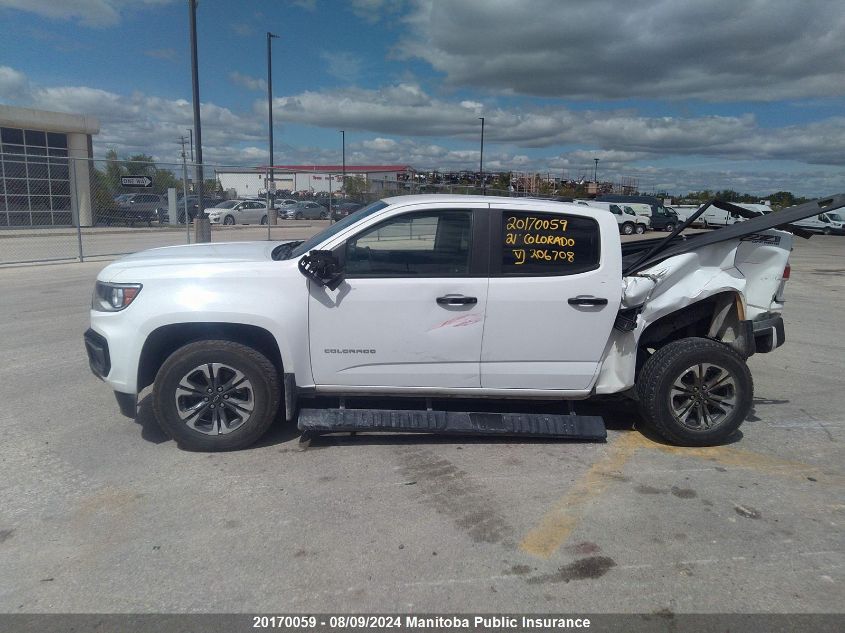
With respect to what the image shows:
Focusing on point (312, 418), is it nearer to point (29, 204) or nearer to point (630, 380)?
point (630, 380)

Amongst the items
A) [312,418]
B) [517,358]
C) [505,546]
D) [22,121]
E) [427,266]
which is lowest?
[505,546]

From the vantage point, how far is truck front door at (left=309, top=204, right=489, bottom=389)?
450 cm

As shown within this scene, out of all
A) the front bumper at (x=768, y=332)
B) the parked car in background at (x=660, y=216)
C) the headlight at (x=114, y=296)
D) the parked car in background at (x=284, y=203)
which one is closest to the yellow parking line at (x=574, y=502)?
the front bumper at (x=768, y=332)

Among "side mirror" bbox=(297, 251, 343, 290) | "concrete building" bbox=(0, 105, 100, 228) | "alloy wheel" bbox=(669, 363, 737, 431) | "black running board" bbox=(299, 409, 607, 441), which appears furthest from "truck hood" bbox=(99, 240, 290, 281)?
"concrete building" bbox=(0, 105, 100, 228)

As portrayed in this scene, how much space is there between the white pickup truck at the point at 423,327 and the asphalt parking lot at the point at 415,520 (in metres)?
0.29

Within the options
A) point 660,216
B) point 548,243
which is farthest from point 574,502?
point 660,216

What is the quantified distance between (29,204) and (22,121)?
1208 cm

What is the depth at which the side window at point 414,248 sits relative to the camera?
4.56 metres

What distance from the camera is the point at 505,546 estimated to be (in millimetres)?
3543

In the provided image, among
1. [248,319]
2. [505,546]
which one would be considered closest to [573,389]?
[505,546]

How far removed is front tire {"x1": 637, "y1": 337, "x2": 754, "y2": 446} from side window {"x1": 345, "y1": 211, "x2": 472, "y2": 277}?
1663 millimetres

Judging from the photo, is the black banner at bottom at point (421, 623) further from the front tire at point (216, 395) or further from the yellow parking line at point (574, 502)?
the front tire at point (216, 395)

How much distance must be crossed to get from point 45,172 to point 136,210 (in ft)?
18.9

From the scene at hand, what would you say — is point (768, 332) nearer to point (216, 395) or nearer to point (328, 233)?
point (328, 233)
